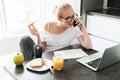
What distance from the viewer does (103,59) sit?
1302 millimetres

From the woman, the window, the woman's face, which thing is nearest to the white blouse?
the woman

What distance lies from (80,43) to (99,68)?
2.05 feet

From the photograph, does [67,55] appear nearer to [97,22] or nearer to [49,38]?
[49,38]

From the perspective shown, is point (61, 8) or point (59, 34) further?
point (59, 34)

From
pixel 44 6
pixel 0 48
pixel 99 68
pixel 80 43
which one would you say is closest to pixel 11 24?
pixel 0 48

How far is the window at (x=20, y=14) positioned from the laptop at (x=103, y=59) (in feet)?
5.64

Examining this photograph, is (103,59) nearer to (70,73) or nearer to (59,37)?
(70,73)

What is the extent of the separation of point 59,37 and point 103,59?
2.49 feet

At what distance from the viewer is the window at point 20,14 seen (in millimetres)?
2777

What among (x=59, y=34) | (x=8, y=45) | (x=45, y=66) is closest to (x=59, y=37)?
(x=59, y=34)

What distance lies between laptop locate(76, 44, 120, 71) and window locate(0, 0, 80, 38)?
1718 mm

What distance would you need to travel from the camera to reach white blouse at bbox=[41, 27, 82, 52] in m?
1.96

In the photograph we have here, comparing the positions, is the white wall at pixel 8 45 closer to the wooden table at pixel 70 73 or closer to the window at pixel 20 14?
the window at pixel 20 14

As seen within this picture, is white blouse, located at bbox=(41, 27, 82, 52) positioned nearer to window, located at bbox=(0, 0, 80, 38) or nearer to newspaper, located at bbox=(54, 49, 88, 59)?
newspaper, located at bbox=(54, 49, 88, 59)
